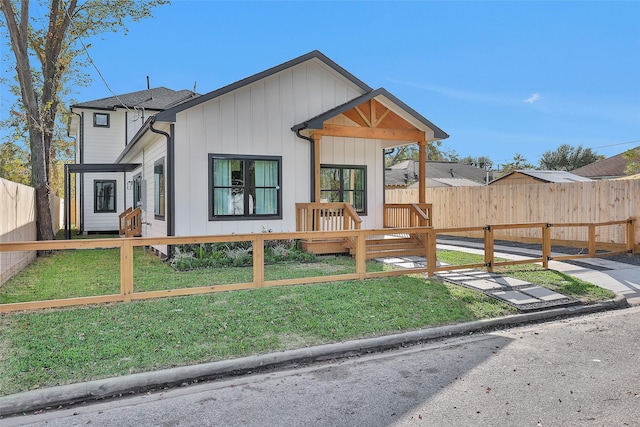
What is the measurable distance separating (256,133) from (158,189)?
10.6 feet

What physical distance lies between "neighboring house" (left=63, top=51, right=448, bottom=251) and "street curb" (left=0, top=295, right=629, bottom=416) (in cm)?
622

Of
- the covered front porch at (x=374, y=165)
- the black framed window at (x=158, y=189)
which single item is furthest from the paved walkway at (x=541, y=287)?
the black framed window at (x=158, y=189)

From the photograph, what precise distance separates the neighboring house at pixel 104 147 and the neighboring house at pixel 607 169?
25686 millimetres

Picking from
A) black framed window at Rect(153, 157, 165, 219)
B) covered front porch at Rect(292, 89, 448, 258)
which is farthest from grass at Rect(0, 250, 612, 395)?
black framed window at Rect(153, 157, 165, 219)

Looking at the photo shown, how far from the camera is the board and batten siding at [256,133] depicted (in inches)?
402

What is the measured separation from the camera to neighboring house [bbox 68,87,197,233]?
19.3 metres

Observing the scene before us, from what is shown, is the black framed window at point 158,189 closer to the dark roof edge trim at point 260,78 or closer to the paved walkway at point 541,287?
the dark roof edge trim at point 260,78

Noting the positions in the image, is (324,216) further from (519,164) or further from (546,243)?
(519,164)

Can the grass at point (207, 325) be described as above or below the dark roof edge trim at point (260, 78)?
below

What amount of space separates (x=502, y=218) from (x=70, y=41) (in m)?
16.4

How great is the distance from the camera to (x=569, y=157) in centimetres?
3938

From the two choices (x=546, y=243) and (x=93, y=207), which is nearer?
(x=546, y=243)

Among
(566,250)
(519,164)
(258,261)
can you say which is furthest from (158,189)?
(519,164)

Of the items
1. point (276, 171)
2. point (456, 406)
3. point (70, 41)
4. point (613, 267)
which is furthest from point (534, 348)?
point (70, 41)
